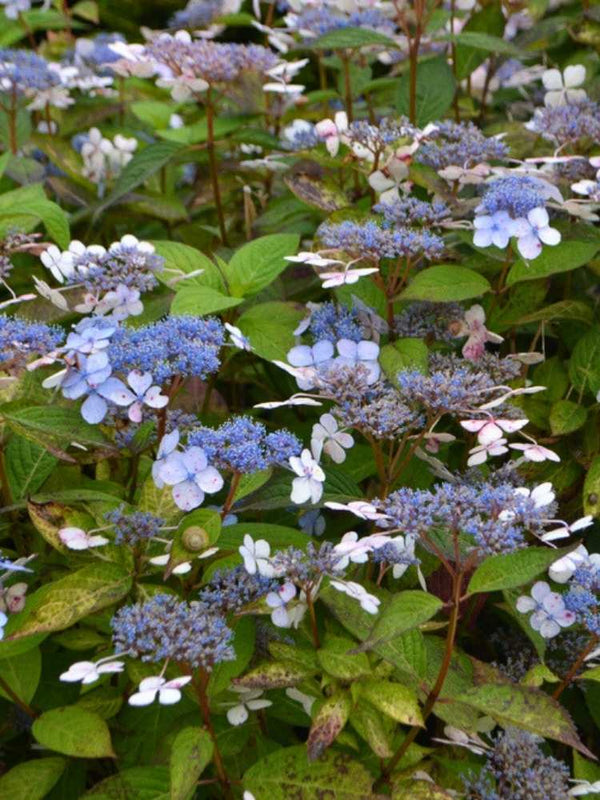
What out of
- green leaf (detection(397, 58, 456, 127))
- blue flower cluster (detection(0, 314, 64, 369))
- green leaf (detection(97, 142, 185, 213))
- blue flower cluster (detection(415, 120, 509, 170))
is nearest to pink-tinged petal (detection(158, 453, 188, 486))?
blue flower cluster (detection(0, 314, 64, 369))

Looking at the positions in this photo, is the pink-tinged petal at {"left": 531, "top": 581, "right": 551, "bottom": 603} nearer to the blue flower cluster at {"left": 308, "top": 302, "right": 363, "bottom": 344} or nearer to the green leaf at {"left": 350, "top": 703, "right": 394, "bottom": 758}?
the green leaf at {"left": 350, "top": 703, "right": 394, "bottom": 758}

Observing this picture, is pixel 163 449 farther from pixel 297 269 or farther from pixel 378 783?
pixel 297 269

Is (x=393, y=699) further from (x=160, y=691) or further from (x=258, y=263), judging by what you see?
(x=258, y=263)

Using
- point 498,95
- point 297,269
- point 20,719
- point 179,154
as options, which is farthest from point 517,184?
point 498,95

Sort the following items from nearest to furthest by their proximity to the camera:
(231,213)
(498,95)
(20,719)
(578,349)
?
(20,719), (578,349), (231,213), (498,95)

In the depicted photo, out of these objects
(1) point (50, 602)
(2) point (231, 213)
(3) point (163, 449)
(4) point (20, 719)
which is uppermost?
(3) point (163, 449)

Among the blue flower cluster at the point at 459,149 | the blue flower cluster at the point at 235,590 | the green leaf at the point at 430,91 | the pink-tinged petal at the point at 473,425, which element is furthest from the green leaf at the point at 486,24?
the blue flower cluster at the point at 235,590
